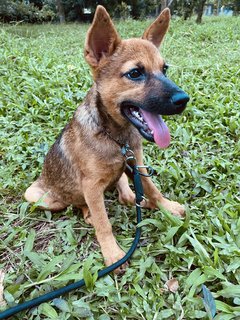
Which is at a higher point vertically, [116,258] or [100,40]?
[100,40]

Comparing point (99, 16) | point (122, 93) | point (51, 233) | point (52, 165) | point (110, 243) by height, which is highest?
point (99, 16)

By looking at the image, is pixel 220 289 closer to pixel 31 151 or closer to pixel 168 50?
pixel 31 151

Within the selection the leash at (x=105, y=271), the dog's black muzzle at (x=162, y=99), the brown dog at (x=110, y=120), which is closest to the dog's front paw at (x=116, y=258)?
the brown dog at (x=110, y=120)

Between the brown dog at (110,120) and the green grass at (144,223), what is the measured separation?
24 cm

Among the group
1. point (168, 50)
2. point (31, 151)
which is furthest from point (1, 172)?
point (168, 50)

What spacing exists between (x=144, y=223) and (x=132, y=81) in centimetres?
123

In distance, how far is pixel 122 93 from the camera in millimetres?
2545

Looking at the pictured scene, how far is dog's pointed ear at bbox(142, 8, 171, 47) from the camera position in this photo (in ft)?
9.39

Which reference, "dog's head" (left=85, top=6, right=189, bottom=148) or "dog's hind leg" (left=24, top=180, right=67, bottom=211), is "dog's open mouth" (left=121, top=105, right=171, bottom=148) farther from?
"dog's hind leg" (left=24, top=180, right=67, bottom=211)

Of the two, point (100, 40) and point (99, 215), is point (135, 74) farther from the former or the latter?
point (99, 215)

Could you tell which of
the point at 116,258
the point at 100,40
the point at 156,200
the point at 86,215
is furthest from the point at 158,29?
the point at 116,258

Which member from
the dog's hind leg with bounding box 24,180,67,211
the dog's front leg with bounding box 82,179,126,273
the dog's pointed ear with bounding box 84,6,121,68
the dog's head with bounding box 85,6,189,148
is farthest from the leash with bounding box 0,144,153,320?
the dog's hind leg with bounding box 24,180,67,211

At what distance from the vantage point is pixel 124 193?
342 centimetres

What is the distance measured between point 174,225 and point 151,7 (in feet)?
77.6
